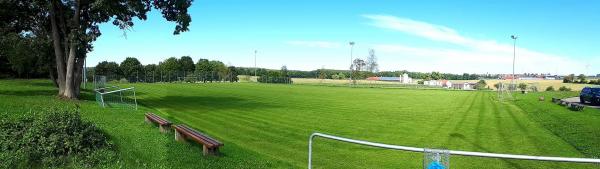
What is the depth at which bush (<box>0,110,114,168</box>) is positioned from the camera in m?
8.49

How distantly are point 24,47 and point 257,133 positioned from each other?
110 feet

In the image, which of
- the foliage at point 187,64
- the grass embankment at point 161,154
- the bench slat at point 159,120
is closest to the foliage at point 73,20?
the bench slat at point 159,120

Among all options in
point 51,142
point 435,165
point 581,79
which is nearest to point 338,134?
point 51,142

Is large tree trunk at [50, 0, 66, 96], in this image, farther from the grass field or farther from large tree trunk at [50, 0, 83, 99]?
the grass field

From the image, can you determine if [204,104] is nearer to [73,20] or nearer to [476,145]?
[73,20]

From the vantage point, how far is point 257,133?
629 inches

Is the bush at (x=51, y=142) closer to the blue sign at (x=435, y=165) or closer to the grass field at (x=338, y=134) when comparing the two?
the grass field at (x=338, y=134)

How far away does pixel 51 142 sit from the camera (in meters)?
8.70

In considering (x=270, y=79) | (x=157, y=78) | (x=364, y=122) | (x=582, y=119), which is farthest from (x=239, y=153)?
(x=270, y=79)

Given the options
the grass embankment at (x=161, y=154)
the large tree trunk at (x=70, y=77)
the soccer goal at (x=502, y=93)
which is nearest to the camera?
the grass embankment at (x=161, y=154)

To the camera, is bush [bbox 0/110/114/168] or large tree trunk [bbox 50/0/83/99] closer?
bush [bbox 0/110/114/168]

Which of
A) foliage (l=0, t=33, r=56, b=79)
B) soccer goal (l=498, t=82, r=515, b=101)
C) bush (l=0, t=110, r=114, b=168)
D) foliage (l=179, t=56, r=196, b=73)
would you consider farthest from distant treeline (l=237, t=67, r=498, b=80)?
bush (l=0, t=110, r=114, b=168)

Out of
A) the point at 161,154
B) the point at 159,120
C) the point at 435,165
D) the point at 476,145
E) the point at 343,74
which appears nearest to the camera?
the point at 435,165

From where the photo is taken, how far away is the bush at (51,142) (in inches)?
334
